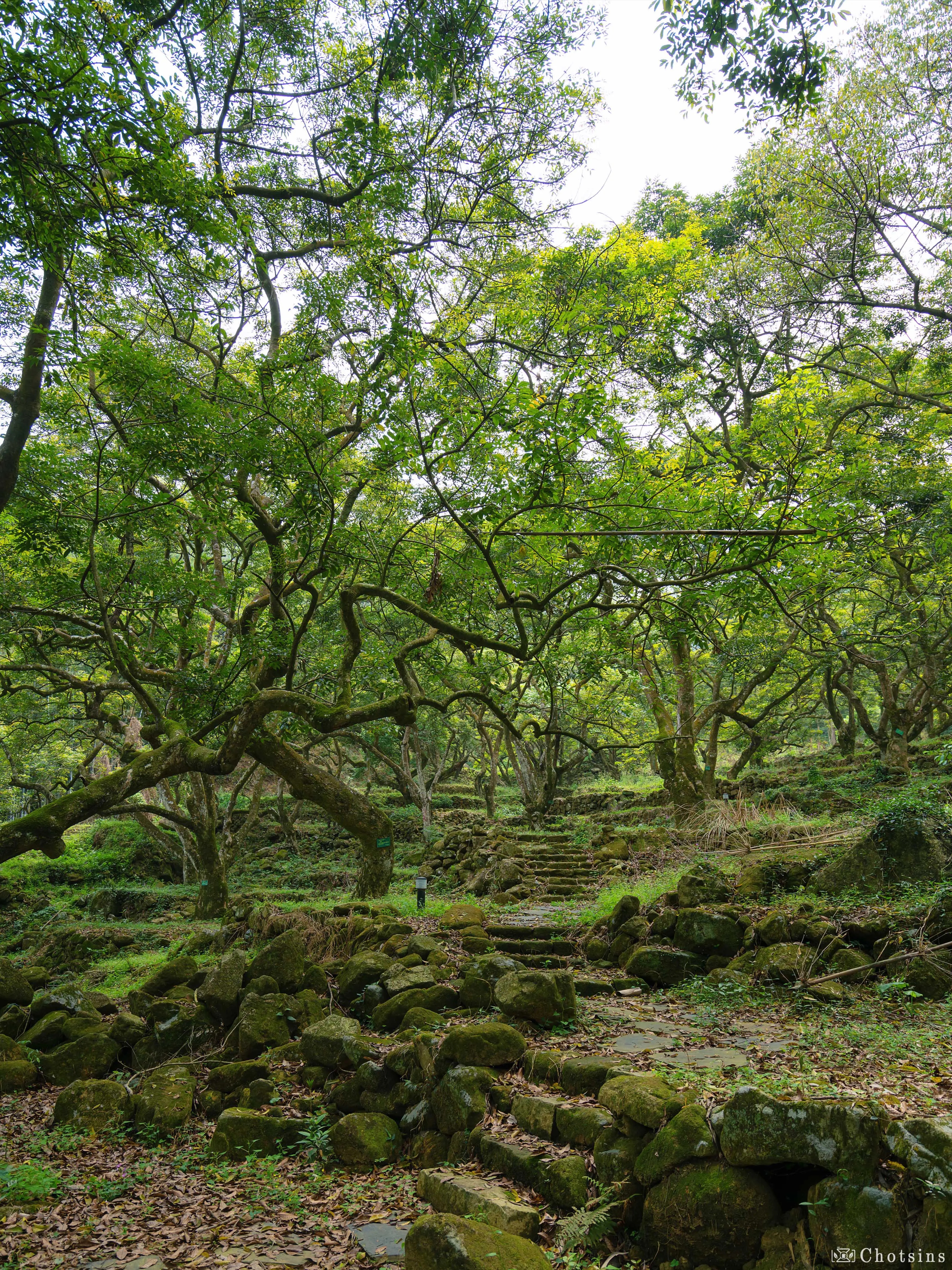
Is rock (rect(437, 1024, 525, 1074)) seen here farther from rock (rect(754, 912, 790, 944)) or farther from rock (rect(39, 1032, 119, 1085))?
rock (rect(39, 1032, 119, 1085))

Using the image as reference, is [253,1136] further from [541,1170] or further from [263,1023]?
[541,1170]

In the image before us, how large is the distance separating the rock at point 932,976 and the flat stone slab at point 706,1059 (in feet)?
4.68

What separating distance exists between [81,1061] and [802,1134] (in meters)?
5.76

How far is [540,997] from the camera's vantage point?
4957 millimetres

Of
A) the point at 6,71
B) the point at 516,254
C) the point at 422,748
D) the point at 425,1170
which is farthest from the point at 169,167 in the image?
the point at 422,748

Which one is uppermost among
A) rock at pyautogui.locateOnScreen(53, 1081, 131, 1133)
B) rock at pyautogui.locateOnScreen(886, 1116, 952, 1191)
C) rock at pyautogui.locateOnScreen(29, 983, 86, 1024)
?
rock at pyautogui.locateOnScreen(886, 1116, 952, 1191)

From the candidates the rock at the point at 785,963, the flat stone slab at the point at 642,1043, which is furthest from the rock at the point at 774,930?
the flat stone slab at the point at 642,1043

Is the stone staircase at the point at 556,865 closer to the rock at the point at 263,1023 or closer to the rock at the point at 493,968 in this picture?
the rock at the point at 493,968

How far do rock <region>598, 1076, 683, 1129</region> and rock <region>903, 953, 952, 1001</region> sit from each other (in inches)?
87.7

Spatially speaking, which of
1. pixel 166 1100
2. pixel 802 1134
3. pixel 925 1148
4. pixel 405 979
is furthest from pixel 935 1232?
pixel 166 1100

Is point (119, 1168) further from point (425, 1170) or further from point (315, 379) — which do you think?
point (315, 379)

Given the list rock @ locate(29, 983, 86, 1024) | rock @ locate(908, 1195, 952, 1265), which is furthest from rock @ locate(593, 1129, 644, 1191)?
rock @ locate(29, 983, 86, 1024)

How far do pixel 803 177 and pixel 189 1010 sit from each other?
12.4 m

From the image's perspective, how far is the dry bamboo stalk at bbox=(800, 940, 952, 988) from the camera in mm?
4676
